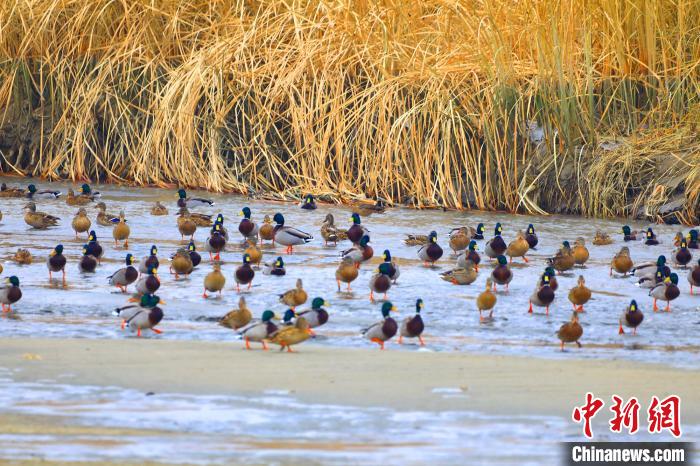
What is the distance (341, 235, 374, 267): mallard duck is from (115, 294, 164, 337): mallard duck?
312cm

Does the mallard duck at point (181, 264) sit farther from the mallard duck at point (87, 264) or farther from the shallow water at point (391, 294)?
the mallard duck at point (87, 264)

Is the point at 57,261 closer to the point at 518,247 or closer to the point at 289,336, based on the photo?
the point at 289,336

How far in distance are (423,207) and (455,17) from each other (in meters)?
2.49

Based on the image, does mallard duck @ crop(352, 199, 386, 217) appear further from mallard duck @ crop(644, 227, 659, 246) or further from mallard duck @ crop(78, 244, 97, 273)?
mallard duck @ crop(78, 244, 97, 273)

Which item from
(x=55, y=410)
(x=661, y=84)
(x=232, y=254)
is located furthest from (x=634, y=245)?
(x=55, y=410)

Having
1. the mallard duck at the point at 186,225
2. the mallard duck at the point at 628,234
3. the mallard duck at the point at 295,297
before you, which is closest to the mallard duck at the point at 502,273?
the mallard duck at the point at 295,297

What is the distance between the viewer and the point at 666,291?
10062 millimetres

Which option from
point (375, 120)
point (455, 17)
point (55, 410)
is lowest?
point (55, 410)

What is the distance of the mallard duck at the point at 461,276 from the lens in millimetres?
11062

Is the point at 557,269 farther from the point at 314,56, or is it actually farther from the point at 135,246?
the point at 314,56

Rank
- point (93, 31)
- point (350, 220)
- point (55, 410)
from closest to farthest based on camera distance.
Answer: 1. point (55, 410)
2. point (350, 220)
3. point (93, 31)

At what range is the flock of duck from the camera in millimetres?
8945

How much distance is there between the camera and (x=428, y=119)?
15773 millimetres

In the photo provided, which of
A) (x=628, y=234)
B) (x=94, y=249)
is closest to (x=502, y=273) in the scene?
(x=628, y=234)
